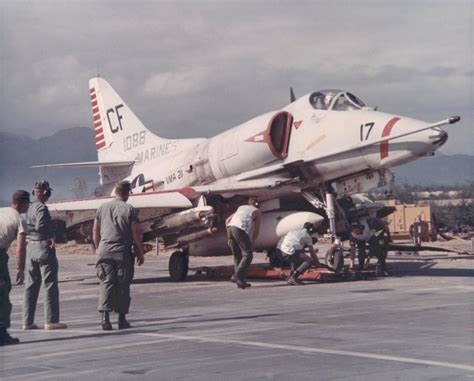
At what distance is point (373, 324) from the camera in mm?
10055

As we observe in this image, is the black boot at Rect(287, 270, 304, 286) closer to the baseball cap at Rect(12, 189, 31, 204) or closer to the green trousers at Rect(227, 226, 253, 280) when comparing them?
the green trousers at Rect(227, 226, 253, 280)

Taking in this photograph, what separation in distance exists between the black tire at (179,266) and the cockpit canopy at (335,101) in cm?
444

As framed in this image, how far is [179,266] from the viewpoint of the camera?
1984cm

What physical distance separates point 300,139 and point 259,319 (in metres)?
8.29

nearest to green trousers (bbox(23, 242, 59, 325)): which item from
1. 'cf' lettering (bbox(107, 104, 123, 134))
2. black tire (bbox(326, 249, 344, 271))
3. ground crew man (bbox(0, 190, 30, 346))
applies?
ground crew man (bbox(0, 190, 30, 346))

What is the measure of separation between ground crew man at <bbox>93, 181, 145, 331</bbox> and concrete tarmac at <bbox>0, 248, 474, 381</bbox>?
49 cm

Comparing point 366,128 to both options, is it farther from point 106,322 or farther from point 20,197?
Result: point 20,197

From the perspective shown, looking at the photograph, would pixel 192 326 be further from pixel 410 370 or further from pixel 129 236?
pixel 410 370

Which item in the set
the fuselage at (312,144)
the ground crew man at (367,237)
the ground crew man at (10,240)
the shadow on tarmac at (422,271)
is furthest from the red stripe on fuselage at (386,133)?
the ground crew man at (10,240)

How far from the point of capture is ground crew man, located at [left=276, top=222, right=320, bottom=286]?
16844 millimetres

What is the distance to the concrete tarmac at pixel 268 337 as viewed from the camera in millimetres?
7379

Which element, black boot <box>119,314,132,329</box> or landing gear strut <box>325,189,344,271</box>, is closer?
black boot <box>119,314,132,329</box>

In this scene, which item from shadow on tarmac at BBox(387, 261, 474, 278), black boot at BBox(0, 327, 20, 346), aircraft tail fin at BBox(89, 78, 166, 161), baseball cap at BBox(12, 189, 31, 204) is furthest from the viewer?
aircraft tail fin at BBox(89, 78, 166, 161)

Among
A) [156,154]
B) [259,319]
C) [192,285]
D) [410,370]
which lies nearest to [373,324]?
[259,319]
